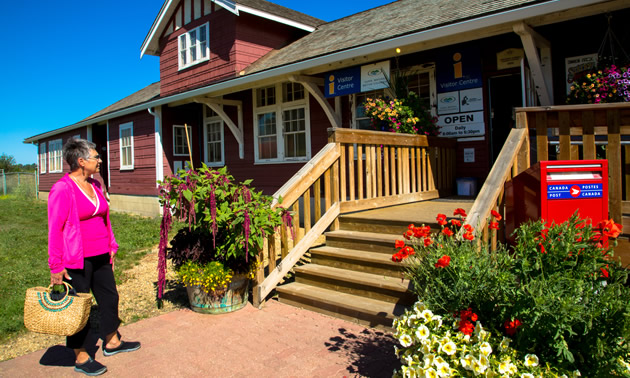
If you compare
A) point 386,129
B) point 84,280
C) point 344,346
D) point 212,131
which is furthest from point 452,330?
point 212,131

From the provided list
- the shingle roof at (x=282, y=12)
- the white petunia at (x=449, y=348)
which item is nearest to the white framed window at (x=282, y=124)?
the shingle roof at (x=282, y=12)

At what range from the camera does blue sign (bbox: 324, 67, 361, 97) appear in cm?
861

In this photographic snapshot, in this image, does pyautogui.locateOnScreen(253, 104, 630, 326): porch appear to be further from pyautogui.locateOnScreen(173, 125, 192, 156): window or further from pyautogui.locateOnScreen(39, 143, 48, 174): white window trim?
pyautogui.locateOnScreen(39, 143, 48, 174): white window trim

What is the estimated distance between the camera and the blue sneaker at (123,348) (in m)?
3.79

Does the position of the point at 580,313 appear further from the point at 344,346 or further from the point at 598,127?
the point at 598,127

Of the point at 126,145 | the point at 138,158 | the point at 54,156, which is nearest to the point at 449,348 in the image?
the point at 138,158

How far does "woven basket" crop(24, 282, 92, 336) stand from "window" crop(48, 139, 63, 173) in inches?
798

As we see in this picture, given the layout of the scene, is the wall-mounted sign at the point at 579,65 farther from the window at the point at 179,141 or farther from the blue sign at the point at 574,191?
the window at the point at 179,141

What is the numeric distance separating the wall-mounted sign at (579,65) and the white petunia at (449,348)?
221 inches

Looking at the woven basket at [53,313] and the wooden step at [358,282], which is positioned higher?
the woven basket at [53,313]

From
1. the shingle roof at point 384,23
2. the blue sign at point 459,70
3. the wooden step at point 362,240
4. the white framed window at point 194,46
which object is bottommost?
the wooden step at point 362,240

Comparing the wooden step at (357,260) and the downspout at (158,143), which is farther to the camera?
the downspout at (158,143)

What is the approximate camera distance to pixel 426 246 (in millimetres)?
3152

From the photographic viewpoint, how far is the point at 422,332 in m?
2.69
